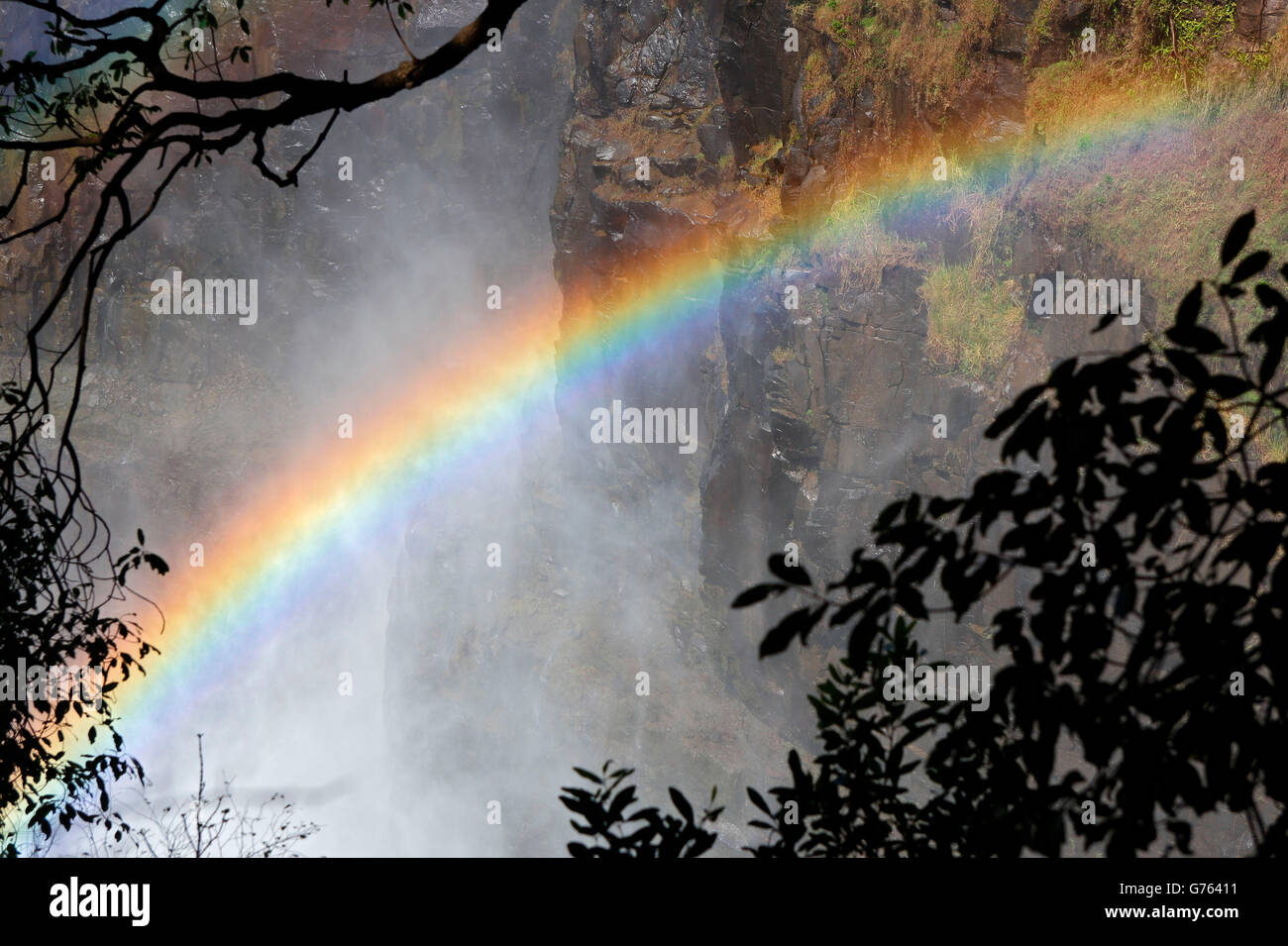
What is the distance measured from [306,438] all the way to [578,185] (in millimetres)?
12630

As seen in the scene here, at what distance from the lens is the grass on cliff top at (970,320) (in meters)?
11.6

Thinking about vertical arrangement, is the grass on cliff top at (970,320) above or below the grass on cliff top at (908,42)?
below

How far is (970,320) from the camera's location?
12.0m

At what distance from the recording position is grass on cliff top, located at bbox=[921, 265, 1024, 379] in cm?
1161

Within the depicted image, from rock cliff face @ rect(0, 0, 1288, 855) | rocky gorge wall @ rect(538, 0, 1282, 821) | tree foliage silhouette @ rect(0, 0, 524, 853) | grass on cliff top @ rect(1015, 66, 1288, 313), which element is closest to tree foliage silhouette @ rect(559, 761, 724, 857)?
tree foliage silhouette @ rect(0, 0, 524, 853)

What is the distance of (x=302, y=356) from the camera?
27.1 metres

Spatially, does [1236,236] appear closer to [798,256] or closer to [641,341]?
[798,256]

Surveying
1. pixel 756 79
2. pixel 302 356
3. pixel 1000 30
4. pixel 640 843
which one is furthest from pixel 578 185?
pixel 640 843

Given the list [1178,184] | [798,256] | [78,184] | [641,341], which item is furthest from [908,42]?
[78,184]

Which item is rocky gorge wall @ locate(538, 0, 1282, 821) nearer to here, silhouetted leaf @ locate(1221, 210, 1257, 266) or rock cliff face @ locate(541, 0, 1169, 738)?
rock cliff face @ locate(541, 0, 1169, 738)

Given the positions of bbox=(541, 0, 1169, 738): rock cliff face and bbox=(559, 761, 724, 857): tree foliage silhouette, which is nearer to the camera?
bbox=(559, 761, 724, 857): tree foliage silhouette

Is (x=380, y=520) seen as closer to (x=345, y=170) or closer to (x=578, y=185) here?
(x=345, y=170)

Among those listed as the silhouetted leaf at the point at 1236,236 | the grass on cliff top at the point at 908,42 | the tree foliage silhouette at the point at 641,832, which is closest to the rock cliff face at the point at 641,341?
the grass on cliff top at the point at 908,42

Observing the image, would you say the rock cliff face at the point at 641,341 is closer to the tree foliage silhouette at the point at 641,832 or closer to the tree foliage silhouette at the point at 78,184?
the tree foliage silhouette at the point at 78,184
